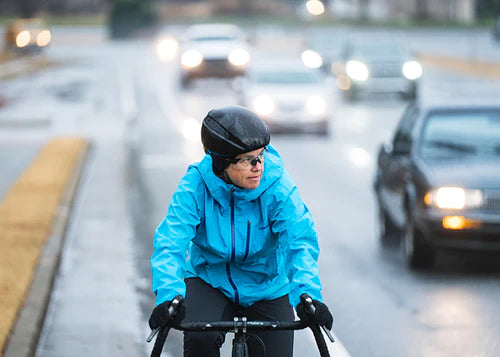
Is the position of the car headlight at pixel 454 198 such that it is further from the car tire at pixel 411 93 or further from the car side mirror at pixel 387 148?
the car tire at pixel 411 93

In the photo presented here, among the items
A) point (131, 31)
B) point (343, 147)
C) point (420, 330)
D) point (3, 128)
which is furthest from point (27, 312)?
point (131, 31)

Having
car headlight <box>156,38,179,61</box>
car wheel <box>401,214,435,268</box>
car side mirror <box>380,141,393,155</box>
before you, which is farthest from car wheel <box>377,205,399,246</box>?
car headlight <box>156,38,179,61</box>

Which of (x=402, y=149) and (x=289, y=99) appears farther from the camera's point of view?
(x=289, y=99)

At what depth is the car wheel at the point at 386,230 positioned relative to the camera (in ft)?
38.8

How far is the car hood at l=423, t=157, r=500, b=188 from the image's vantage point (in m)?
9.68

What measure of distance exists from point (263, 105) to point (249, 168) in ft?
67.2

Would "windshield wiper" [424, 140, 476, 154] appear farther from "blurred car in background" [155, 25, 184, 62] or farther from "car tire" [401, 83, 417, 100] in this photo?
"blurred car in background" [155, 25, 184, 62]

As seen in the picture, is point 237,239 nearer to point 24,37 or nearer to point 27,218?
point 27,218

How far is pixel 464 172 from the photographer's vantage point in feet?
32.6

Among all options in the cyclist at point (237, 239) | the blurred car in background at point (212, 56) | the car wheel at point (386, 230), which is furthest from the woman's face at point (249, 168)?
the blurred car in background at point (212, 56)

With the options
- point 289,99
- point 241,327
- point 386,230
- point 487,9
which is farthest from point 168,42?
point 241,327

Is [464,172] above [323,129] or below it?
above

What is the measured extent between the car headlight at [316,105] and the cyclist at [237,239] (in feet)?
65.4

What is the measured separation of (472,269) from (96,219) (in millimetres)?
5203
